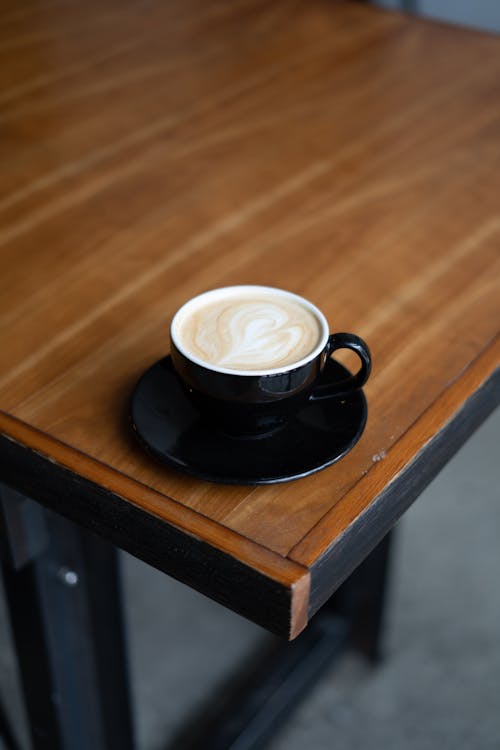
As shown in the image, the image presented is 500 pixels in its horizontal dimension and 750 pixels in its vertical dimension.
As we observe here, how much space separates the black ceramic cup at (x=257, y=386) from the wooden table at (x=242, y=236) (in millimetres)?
44

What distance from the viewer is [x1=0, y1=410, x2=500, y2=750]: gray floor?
4.77ft

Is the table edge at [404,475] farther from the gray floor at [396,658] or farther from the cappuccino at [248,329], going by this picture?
the gray floor at [396,658]

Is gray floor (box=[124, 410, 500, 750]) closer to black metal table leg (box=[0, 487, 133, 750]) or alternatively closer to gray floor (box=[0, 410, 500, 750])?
gray floor (box=[0, 410, 500, 750])

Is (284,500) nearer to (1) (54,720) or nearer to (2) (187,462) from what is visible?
(2) (187,462)

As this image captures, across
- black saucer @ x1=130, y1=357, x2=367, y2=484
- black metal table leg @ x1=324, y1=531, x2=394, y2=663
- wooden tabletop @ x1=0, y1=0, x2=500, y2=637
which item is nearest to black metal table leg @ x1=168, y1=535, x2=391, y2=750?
black metal table leg @ x1=324, y1=531, x2=394, y2=663

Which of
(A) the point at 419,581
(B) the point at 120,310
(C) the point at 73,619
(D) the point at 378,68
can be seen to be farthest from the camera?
(A) the point at 419,581

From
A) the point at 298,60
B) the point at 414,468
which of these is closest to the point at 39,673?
the point at 414,468

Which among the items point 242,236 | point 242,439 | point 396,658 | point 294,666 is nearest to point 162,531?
point 242,439

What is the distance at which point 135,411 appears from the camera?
0.65 metres

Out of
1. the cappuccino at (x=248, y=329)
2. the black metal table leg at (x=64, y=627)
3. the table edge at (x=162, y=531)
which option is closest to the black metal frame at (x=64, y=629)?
the black metal table leg at (x=64, y=627)

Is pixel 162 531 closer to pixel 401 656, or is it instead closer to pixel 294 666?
pixel 294 666

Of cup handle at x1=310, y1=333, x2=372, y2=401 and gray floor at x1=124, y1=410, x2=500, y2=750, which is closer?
cup handle at x1=310, y1=333, x2=372, y2=401

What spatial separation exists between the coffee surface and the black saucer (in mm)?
45

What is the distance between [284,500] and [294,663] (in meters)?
0.91
